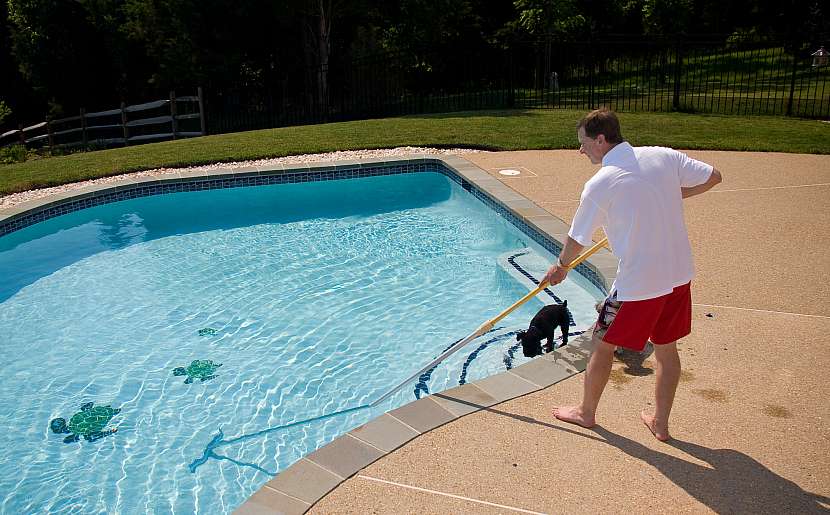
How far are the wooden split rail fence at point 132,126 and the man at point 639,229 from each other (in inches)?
613

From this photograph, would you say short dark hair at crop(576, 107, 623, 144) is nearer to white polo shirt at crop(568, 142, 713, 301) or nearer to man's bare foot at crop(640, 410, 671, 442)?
white polo shirt at crop(568, 142, 713, 301)

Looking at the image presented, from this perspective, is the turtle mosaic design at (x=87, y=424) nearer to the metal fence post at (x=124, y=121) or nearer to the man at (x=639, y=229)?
the man at (x=639, y=229)

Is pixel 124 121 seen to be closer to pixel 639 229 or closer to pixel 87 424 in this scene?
pixel 87 424

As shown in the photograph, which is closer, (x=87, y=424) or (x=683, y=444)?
(x=683, y=444)

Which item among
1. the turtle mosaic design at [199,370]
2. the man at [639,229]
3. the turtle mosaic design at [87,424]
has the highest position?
the man at [639,229]

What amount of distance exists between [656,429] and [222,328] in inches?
163

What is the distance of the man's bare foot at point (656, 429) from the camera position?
3641mm

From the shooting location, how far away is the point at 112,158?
12570mm

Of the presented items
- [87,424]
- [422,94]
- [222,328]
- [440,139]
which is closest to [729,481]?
[87,424]

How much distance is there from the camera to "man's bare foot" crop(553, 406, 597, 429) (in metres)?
3.78

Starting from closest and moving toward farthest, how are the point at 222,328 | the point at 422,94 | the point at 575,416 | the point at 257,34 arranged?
1. the point at 575,416
2. the point at 222,328
3. the point at 422,94
4. the point at 257,34

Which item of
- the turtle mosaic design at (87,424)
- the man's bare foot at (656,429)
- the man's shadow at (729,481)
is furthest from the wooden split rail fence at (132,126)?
the man's shadow at (729,481)

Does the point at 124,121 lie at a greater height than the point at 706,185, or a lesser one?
lesser

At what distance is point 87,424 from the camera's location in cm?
515
